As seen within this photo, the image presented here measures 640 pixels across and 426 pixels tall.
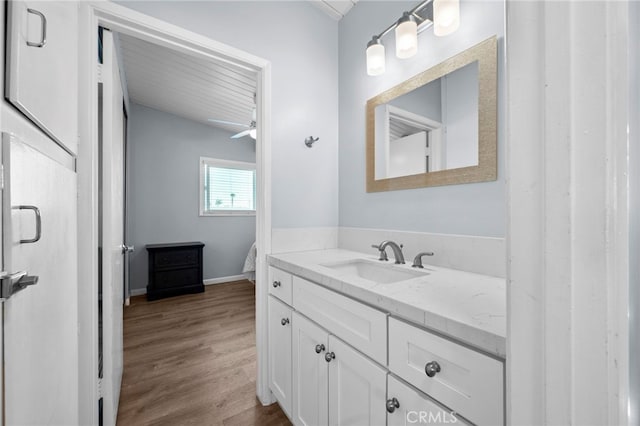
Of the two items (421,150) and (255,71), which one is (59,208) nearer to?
(255,71)

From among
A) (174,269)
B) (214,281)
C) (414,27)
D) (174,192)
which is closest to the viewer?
(414,27)

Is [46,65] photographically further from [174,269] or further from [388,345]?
[174,269]

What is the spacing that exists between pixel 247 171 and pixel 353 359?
4.19 meters

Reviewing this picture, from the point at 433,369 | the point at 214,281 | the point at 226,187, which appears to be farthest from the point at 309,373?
the point at 226,187

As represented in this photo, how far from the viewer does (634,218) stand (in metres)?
0.38

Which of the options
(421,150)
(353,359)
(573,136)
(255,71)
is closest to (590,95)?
(573,136)

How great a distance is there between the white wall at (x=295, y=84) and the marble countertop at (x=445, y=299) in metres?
0.61

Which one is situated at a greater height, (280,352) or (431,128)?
(431,128)

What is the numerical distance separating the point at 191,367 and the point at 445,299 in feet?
6.30

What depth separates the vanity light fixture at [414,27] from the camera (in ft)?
3.92

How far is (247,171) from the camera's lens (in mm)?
4680

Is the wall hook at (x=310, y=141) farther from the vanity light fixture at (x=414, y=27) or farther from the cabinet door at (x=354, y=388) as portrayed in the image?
the cabinet door at (x=354, y=388)

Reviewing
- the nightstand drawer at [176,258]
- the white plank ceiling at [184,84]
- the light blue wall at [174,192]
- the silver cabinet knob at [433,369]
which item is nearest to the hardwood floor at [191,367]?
the nightstand drawer at [176,258]

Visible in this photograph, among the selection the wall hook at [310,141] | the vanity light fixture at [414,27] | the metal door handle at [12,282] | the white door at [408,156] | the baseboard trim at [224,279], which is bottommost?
the baseboard trim at [224,279]
